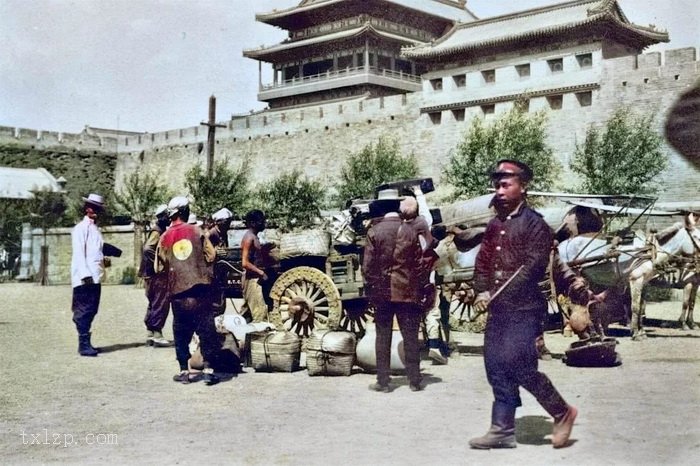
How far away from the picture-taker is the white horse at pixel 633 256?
29.9 feet

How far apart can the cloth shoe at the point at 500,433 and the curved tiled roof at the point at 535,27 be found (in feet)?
65.2

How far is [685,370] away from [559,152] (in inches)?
678

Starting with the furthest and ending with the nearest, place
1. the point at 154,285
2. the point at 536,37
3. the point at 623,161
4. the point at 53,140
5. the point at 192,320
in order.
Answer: the point at 53,140 → the point at 536,37 → the point at 623,161 → the point at 154,285 → the point at 192,320

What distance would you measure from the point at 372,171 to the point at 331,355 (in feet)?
59.9

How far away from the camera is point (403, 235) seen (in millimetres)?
6293

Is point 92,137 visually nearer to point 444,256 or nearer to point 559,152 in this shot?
point 559,152

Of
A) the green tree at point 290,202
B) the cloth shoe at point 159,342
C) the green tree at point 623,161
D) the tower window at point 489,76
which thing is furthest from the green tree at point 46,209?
the cloth shoe at point 159,342

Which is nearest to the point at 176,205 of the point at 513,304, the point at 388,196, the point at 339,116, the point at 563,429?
the point at 388,196

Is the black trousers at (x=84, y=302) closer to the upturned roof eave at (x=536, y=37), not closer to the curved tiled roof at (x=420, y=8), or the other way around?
the upturned roof eave at (x=536, y=37)

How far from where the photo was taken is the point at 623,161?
18047 millimetres

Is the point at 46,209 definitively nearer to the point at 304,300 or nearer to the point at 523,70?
the point at 523,70

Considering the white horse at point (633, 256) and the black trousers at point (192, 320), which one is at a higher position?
the white horse at point (633, 256)

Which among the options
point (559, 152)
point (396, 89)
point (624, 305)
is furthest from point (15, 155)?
point (624, 305)

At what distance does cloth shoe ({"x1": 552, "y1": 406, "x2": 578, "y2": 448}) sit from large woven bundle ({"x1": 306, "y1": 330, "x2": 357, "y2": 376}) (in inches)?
107
